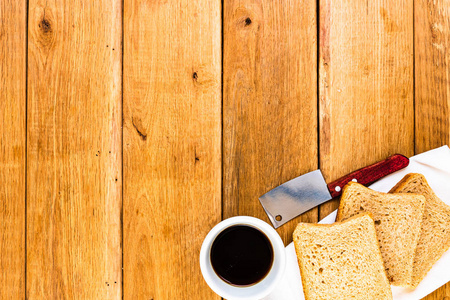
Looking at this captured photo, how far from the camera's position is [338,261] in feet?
2.11

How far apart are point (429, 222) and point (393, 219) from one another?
0.28 ft

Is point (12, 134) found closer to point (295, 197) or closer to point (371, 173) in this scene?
point (295, 197)

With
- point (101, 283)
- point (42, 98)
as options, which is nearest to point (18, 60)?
point (42, 98)

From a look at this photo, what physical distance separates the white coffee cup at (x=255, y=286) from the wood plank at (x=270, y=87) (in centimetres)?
15

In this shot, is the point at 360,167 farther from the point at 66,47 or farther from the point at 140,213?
the point at 66,47

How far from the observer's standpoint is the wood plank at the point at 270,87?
2.31 ft

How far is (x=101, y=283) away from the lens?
0.70 meters

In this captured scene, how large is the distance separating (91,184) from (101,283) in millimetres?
218

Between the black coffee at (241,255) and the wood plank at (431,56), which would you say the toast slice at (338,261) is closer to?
the black coffee at (241,255)

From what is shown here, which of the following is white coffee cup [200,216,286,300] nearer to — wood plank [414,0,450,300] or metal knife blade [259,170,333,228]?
metal knife blade [259,170,333,228]

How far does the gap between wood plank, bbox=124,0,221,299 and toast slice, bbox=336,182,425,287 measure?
281mm

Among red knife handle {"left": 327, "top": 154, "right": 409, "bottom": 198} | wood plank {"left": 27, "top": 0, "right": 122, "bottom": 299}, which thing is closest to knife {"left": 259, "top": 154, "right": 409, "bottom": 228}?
red knife handle {"left": 327, "top": 154, "right": 409, "bottom": 198}

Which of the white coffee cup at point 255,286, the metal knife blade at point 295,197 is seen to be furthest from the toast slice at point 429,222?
the white coffee cup at point 255,286

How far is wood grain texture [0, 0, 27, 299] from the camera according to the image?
0.71 metres
